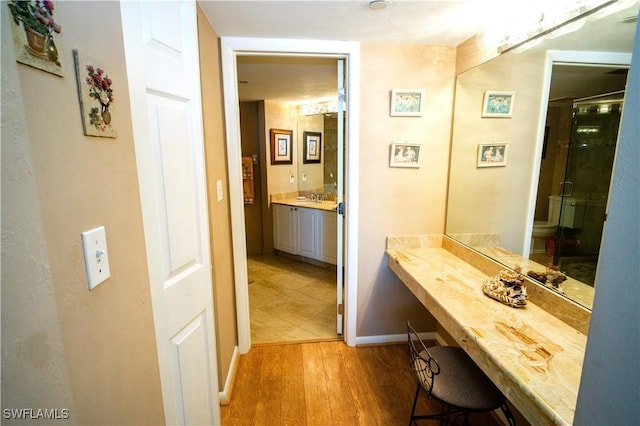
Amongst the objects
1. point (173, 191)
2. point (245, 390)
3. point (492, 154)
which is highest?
point (492, 154)

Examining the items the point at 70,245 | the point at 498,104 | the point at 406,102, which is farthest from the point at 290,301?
the point at 70,245

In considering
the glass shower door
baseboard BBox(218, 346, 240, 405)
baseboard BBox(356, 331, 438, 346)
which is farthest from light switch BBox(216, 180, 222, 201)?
the glass shower door

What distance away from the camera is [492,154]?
5.87 ft

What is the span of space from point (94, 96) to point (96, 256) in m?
0.36

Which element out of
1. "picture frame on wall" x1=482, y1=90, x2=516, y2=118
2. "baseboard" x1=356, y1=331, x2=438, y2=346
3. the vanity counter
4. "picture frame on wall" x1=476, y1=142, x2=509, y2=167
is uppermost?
"picture frame on wall" x1=482, y1=90, x2=516, y2=118

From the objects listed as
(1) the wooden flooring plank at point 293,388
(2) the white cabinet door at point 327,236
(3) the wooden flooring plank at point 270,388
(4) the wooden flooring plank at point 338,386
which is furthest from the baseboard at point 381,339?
(2) the white cabinet door at point 327,236

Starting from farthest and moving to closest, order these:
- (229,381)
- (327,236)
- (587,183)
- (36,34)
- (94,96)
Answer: (327,236), (229,381), (587,183), (94,96), (36,34)

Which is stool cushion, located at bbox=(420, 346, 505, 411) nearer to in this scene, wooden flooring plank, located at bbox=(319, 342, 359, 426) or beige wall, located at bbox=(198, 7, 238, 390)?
wooden flooring plank, located at bbox=(319, 342, 359, 426)

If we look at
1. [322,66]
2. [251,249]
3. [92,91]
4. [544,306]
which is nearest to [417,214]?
[544,306]

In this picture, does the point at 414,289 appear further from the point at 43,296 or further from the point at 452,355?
the point at 43,296

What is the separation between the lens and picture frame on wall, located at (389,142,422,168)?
6.72 feet

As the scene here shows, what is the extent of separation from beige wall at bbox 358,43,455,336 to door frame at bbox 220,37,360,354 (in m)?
0.06

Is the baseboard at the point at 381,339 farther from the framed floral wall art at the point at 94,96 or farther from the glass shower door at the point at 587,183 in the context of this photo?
the framed floral wall art at the point at 94,96

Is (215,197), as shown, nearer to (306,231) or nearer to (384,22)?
(384,22)
